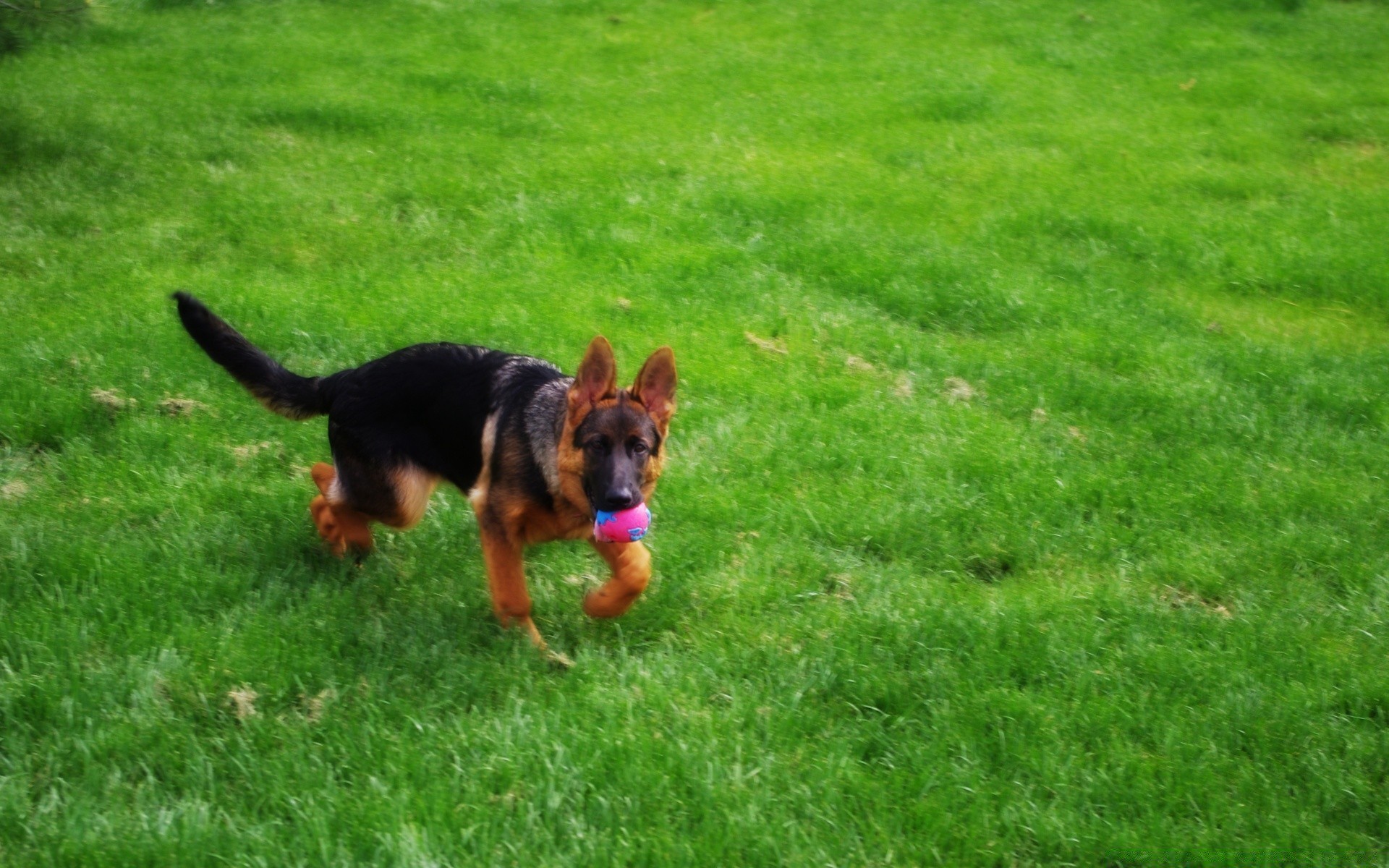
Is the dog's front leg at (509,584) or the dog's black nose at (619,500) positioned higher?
the dog's black nose at (619,500)

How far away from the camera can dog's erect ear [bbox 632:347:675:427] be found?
213 inches

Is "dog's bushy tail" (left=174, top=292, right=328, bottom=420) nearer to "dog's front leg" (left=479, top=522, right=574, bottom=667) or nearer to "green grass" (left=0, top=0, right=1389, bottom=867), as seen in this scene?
"green grass" (left=0, top=0, right=1389, bottom=867)

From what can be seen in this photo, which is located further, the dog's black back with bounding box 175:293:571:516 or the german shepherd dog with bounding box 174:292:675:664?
the dog's black back with bounding box 175:293:571:516

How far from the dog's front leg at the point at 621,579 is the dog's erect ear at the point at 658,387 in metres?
0.57

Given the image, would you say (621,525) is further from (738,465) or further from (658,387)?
(738,465)

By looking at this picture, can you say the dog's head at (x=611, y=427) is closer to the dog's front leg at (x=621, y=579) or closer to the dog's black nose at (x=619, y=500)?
the dog's black nose at (x=619, y=500)

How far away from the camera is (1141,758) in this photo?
4688 mm

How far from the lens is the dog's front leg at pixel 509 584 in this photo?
17.4ft

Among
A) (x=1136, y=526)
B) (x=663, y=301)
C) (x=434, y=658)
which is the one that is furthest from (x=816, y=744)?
(x=663, y=301)

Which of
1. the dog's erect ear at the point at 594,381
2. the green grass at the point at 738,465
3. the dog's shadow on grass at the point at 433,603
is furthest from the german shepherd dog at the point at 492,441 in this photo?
the green grass at the point at 738,465

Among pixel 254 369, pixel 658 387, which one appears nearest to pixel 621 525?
pixel 658 387

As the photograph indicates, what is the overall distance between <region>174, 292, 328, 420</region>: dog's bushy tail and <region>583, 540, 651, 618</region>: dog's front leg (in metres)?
1.67

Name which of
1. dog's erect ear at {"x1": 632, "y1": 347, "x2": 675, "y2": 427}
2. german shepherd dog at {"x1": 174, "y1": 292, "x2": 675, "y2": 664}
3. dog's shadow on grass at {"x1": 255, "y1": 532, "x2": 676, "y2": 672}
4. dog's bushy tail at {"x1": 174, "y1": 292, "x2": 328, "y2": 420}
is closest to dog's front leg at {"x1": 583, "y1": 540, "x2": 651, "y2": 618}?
german shepherd dog at {"x1": 174, "y1": 292, "x2": 675, "y2": 664}

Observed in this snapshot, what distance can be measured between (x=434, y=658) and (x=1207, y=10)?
1638 centimetres
